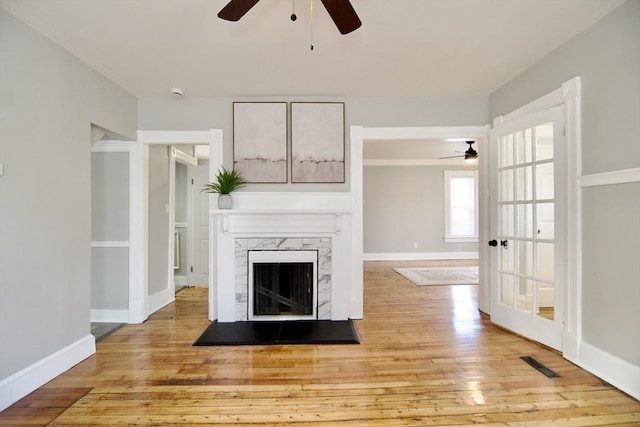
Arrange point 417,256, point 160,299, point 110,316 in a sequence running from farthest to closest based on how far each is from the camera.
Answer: point 417,256, point 160,299, point 110,316

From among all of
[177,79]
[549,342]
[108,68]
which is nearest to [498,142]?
[549,342]

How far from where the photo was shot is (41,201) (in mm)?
2064

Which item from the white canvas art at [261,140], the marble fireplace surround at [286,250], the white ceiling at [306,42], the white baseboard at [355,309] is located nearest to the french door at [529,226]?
the white ceiling at [306,42]

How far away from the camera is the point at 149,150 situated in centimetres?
342

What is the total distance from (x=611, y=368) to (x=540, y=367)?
0.41 meters

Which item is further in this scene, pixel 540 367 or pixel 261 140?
pixel 261 140

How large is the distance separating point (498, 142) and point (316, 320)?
108 inches

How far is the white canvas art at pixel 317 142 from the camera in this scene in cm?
326

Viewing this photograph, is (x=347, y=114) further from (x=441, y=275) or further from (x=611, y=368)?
(x=441, y=275)

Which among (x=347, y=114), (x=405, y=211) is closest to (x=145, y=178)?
(x=347, y=114)

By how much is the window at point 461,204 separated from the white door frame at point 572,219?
508 centimetres

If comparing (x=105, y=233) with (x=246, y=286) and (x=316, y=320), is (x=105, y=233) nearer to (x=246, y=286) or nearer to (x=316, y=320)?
(x=246, y=286)

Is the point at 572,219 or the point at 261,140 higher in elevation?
the point at 261,140

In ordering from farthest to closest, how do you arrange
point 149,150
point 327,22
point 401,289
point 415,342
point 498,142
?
point 401,289
point 149,150
point 498,142
point 415,342
point 327,22
